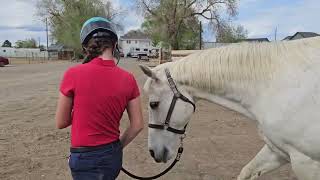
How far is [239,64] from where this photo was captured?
385cm

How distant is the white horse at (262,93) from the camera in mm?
3436

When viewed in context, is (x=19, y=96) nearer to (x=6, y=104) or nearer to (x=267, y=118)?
(x=6, y=104)

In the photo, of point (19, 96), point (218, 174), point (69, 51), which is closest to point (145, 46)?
point (69, 51)

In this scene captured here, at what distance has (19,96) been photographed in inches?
591

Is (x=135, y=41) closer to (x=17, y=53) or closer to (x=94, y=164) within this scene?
(x=17, y=53)

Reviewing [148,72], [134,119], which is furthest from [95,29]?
[148,72]

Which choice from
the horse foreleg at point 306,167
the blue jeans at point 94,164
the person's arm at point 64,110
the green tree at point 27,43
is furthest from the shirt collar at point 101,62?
the green tree at point 27,43

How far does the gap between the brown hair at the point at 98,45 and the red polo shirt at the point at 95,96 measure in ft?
0.20

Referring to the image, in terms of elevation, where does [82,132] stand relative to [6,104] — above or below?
above

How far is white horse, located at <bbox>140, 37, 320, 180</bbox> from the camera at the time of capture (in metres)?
3.44

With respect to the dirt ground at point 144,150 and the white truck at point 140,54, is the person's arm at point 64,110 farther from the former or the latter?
the white truck at point 140,54

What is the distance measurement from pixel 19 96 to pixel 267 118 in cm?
1267

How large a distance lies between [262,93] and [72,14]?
85.6 m

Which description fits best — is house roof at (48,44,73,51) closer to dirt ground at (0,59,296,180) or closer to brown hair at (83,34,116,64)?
dirt ground at (0,59,296,180)
